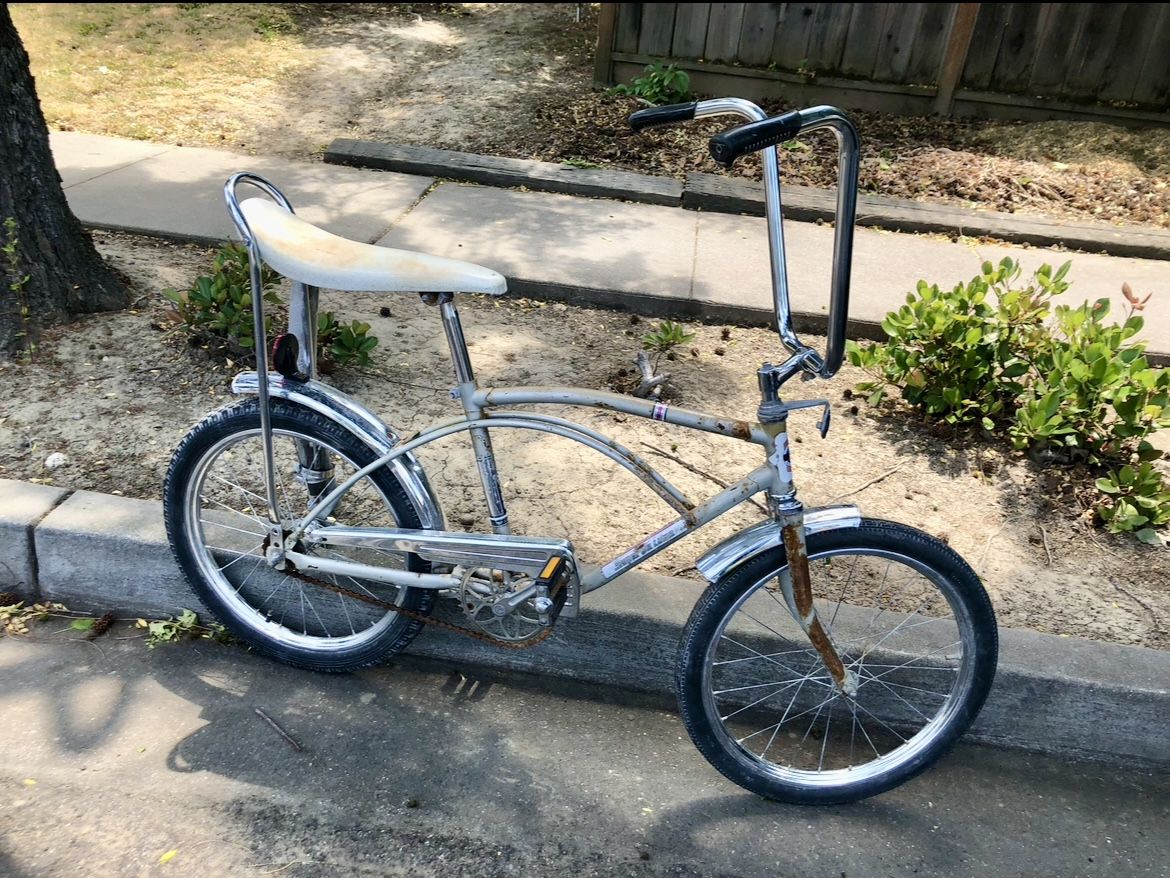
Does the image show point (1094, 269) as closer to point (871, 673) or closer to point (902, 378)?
point (902, 378)

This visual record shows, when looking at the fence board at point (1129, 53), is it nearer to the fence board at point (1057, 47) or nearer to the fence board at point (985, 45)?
the fence board at point (1057, 47)

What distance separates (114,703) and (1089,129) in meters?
7.17

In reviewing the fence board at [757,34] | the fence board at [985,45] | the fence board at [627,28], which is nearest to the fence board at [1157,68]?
the fence board at [985,45]

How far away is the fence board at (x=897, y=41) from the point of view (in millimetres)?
6781

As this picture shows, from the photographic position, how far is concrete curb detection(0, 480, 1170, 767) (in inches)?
98.9

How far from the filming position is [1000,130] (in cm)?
679

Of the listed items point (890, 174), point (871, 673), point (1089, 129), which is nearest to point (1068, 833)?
point (871, 673)

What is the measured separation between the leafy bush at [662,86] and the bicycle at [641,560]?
5055 mm

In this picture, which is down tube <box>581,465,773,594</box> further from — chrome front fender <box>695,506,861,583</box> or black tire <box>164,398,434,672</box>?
black tire <box>164,398,434,672</box>

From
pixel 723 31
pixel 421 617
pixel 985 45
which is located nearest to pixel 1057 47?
pixel 985 45

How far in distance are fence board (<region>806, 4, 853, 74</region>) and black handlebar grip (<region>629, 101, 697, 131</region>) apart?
5.66 m

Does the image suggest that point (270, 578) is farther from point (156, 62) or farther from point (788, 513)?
point (156, 62)

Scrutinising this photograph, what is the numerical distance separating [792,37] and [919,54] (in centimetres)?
96

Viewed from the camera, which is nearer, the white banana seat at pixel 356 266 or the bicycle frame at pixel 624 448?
the bicycle frame at pixel 624 448
